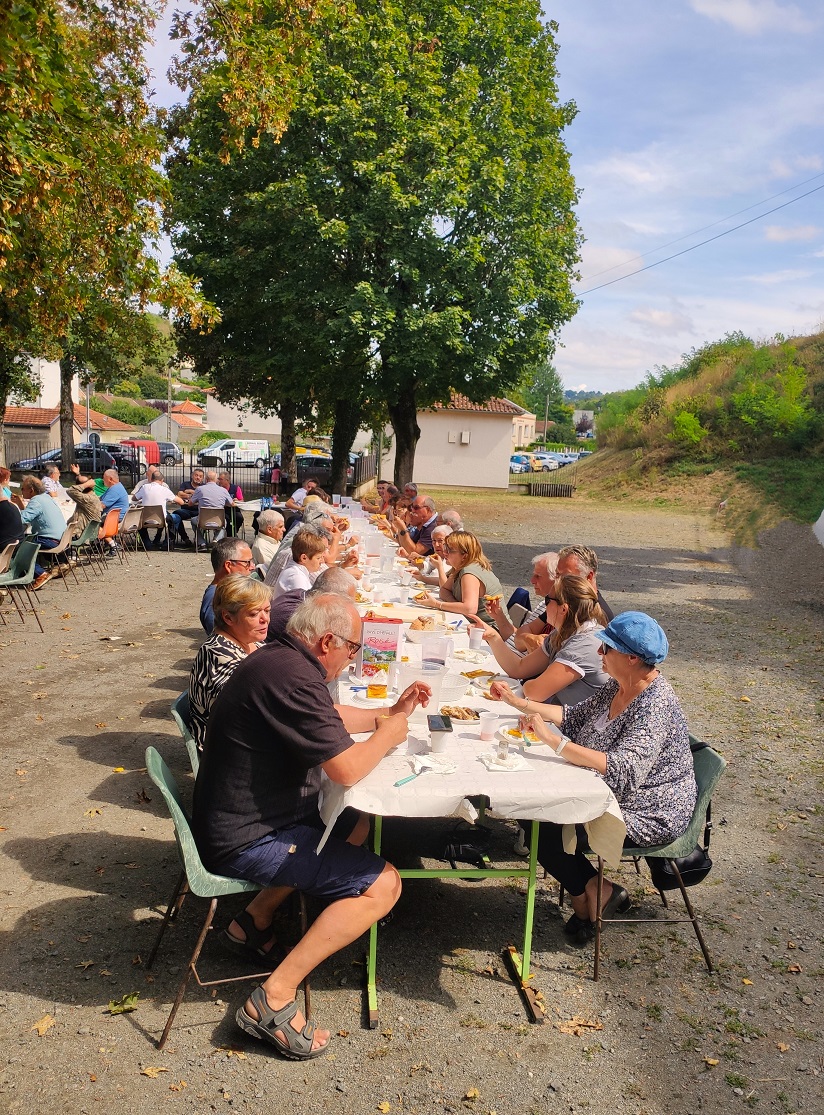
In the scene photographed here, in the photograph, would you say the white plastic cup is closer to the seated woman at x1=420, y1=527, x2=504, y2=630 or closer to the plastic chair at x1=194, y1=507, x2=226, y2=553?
the seated woman at x1=420, y1=527, x2=504, y2=630

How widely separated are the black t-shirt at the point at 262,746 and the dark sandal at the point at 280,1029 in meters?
0.52

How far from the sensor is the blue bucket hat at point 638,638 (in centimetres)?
365

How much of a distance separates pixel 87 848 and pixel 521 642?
8.78 feet

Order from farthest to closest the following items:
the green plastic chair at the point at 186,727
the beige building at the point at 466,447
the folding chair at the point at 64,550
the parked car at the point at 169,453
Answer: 1. the parked car at the point at 169,453
2. the beige building at the point at 466,447
3. the folding chair at the point at 64,550
4. the green plastic chair at the point at 186,727

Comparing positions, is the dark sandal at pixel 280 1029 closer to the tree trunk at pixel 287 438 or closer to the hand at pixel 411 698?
the hand at pixel 411 698

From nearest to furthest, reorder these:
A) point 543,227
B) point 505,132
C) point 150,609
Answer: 1. point 150,609
2. point 505,132
3. point 543,227

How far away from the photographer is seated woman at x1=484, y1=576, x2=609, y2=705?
443 cm

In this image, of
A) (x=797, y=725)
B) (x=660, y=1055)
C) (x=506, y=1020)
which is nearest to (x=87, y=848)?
(x=506, y=1020)

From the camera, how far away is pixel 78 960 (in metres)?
3.70

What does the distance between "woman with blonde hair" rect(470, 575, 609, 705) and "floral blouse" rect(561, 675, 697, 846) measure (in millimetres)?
600

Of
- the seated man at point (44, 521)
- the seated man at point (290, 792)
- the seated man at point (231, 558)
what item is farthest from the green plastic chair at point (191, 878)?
the seated man at point (44, 521)

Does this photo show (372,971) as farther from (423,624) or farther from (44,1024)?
(423,624)

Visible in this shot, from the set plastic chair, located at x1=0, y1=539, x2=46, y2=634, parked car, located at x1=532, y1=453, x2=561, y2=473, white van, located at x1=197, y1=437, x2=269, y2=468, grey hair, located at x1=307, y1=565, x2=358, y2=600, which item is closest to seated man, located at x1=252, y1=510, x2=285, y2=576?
plastic chair, located at x1=0, y1=539, x2=46, y2=634

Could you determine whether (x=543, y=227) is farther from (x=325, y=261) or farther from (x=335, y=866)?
(x=335, y=866)
